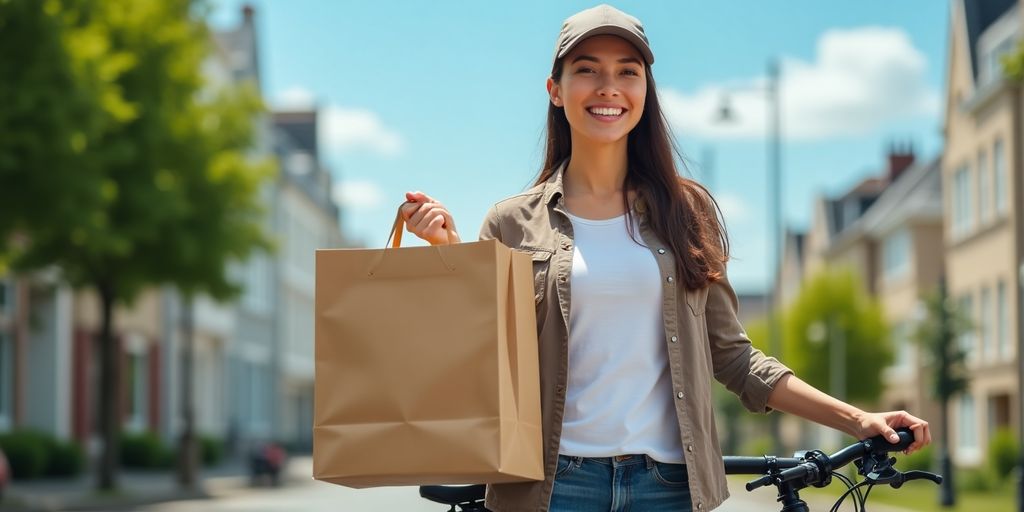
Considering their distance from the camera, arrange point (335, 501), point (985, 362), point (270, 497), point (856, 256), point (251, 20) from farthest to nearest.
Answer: point (856, 256) → point (251, 20) → point (985, 362) → point (270, 497) → point (335, 501)

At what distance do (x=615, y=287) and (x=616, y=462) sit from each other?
0.39 m

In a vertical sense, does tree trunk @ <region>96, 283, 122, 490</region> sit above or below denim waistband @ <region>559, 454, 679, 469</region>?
below

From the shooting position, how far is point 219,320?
5097 cm

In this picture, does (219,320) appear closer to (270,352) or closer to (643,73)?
(270,352)

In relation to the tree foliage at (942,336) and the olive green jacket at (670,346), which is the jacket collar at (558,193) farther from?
the tree foliage at (942,336)

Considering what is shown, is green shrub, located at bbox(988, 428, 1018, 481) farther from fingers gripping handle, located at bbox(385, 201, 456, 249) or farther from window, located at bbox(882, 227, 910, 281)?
fingers gripping handle, located at bbox(385, 201, 456, 249)

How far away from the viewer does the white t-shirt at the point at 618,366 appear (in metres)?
3.40

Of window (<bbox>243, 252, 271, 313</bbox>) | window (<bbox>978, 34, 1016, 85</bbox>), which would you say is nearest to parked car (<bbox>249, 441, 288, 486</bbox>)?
window (<bbox>978, 34, 1016, 85</bbox>)

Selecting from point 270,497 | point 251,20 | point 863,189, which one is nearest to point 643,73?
point 270,497

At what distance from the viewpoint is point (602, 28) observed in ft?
11.4

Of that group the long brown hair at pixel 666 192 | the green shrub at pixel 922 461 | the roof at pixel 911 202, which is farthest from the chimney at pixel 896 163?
the long brown hair at pixel 666 192

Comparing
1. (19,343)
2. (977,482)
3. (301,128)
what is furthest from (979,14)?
(301,128)

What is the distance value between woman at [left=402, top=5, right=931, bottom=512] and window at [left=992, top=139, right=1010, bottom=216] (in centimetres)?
3588

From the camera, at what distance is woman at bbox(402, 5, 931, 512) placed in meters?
3.40
